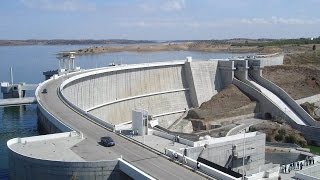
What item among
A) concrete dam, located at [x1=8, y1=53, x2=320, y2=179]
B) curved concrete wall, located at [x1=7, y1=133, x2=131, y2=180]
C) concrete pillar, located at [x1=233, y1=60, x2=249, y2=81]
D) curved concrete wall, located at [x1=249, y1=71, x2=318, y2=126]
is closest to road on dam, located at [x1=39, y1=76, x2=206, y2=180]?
concrete dam, located at [x1=8, y1=53, x2=320, y2=179]

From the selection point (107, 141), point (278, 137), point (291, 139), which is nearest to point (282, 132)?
point (278, 137)

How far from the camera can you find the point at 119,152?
2880cm

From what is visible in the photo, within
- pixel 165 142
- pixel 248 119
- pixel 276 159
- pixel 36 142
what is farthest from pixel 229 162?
pixel 248 119

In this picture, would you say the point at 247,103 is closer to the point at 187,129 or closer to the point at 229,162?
the point at 187,129

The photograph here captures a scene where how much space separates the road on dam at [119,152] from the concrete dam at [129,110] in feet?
0.18

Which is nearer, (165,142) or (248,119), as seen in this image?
(165,142)

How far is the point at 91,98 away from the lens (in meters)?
56.0

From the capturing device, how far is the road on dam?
2514 cm

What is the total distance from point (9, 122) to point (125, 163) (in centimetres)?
3699

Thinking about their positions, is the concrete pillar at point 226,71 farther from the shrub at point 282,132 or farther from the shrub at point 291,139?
the shrub at point 291,139

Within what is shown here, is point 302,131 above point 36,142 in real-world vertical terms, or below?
below

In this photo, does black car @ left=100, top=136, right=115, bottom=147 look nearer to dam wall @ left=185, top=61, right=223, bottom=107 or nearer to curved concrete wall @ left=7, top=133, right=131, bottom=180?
curved concrete wall @ left=7, top=133, right=131, bottom=180

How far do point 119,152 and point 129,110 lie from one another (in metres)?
32.7

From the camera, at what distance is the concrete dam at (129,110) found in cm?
2583
